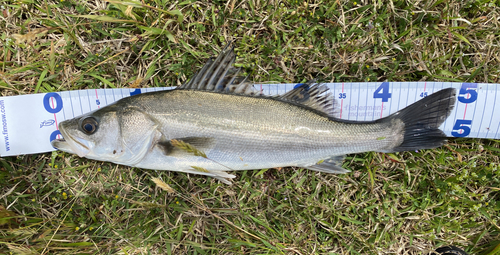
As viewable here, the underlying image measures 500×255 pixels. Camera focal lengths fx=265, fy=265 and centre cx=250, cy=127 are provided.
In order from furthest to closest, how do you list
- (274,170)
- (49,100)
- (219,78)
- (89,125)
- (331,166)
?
(274,170) → (49,100) → (331,166) → (219,78) → (89,125)

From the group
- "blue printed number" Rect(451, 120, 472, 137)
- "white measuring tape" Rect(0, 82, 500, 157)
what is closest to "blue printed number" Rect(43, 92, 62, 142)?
"white measuring tape" Rect(0, 82, 500, 157)

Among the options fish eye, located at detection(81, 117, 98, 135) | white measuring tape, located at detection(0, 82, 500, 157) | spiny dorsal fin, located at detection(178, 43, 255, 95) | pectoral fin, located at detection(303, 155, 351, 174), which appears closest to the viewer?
fish eye, located at detection(81, 117, 98, 135)

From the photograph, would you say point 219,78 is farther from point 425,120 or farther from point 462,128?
point 462,128

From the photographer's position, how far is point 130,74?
3.29 metres

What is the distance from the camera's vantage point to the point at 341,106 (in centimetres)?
319

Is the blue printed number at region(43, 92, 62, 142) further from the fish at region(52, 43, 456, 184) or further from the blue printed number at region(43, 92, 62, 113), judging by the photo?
the fish at region(52, 43, 456, 184)

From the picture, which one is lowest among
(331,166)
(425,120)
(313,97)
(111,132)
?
(331,166)

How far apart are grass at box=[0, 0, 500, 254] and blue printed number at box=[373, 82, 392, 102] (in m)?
0.14

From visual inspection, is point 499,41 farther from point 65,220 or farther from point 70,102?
point 65,220

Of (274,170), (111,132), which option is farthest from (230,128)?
(111,132)

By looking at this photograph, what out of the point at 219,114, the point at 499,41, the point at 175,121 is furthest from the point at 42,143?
the point at 499,41

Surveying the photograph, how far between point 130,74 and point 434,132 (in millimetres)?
3570

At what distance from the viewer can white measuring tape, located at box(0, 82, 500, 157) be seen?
3119 mm

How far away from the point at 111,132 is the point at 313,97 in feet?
7.05
